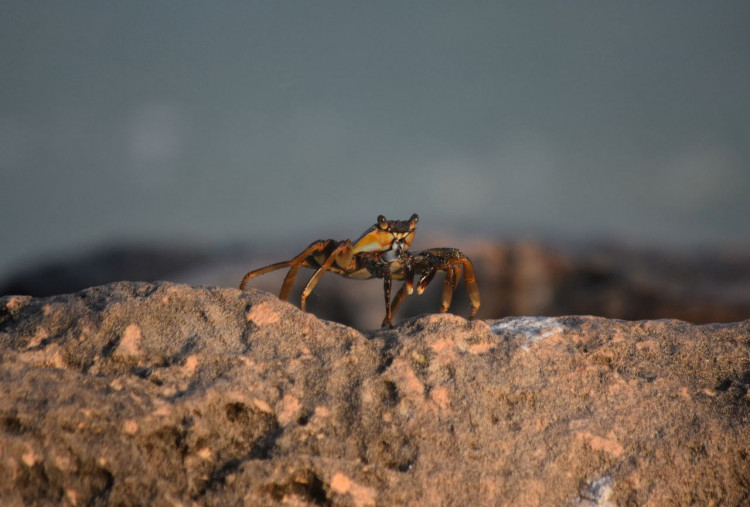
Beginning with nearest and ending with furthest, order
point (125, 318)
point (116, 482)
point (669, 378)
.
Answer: point (116, 482)
point (125, 318)
point (669, 378)

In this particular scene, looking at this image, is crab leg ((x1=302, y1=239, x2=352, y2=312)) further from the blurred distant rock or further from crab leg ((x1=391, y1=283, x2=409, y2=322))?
the blurred distant rock

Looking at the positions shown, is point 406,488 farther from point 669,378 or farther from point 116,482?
point 669,378

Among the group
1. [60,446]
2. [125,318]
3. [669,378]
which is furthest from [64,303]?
[669,378]

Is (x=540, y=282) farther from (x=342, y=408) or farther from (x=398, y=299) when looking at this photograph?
(x=342, y=408)

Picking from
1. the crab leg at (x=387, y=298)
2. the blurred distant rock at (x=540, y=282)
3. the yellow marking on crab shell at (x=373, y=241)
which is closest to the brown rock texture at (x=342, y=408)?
the crab leg at (x=387, y=298)

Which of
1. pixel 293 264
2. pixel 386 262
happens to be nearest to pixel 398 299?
pixel 386 262

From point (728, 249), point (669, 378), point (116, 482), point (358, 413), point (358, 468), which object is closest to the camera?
point (116, 482)

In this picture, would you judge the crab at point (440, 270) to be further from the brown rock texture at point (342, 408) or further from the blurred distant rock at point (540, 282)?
the blurred distant rock at point (540, 282)
